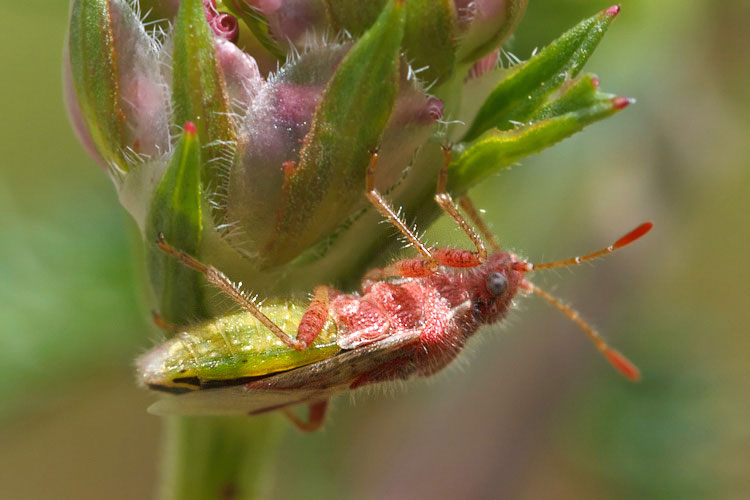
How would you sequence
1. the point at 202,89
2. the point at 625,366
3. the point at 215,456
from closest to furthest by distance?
the point at 202,89 < the point at 215,456 < the point at 625,366

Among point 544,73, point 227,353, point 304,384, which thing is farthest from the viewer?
point 304,384

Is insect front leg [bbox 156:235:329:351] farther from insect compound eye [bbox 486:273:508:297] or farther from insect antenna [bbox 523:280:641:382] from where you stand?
insect antenna [bbox 523:280:641:382]

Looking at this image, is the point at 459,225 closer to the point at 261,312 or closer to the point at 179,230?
the point at 261,312

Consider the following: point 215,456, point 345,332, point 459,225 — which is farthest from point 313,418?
point 459,225

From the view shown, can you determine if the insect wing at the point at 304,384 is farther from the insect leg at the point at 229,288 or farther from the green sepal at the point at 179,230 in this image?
the green sepal at the point at 179,230

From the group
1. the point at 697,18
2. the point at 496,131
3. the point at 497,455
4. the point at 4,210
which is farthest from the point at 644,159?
the point at 4,210

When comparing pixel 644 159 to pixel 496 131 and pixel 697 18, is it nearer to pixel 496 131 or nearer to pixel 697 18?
pixel 697 18

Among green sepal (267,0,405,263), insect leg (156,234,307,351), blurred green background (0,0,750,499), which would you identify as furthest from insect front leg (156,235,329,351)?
blurred green background (0,0,750,499)

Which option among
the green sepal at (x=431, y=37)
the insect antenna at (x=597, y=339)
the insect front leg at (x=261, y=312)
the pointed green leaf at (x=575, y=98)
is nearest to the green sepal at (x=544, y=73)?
the pointed green leaf at (x=575, y=98)
